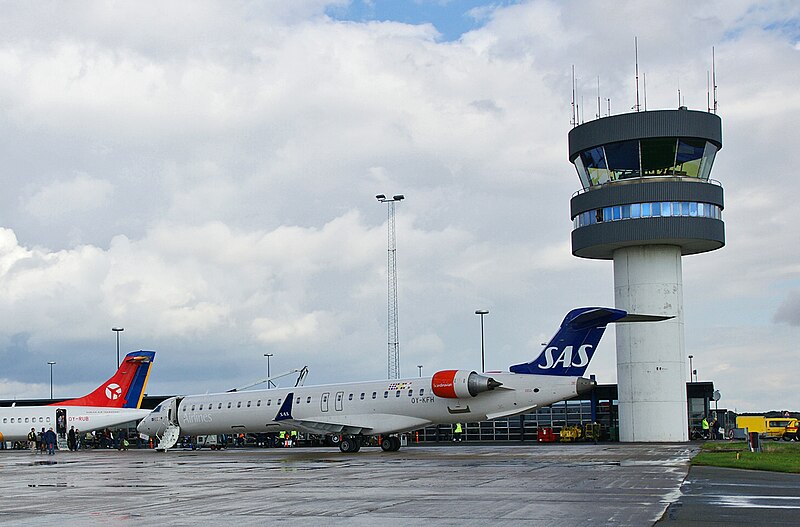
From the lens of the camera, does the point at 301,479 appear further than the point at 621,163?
No

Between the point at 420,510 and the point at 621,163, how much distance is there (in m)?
40.6

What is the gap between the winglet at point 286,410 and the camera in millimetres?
44375

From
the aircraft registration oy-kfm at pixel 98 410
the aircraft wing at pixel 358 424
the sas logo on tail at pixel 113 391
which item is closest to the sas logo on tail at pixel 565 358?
the aircraft wing at pixel 358 424

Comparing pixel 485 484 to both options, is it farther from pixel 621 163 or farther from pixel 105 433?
pixel 105 433

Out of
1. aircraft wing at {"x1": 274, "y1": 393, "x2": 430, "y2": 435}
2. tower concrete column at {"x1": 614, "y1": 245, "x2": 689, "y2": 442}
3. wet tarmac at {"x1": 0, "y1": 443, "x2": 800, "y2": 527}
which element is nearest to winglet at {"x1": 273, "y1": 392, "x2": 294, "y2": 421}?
aircraft wing at {"x1": 274, "y1": 393, "x2": 430, "y2": 435}

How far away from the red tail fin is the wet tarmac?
29.1 metres

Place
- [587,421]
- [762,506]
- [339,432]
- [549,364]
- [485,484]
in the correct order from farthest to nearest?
[587,421], [339,432], [549,364], [485,484], [762,506]

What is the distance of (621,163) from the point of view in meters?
53.4

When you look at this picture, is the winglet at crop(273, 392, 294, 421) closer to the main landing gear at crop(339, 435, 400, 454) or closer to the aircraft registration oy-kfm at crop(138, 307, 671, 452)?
the aircraft registration oy-kfm at crop(138, 307, 671, 452)

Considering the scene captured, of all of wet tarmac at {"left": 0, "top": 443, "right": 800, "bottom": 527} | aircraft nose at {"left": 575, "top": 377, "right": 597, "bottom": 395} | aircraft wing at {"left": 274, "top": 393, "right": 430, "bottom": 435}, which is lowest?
wet tarmac at {"left": 0, "top": 443, "right": 800, "bottom": 527}

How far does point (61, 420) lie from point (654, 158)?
38181mm

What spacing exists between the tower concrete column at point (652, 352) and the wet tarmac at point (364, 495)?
76.5 ft

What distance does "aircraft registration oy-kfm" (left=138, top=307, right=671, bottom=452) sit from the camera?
1500 inches

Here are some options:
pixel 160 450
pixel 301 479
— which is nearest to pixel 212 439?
pixel 160 450
